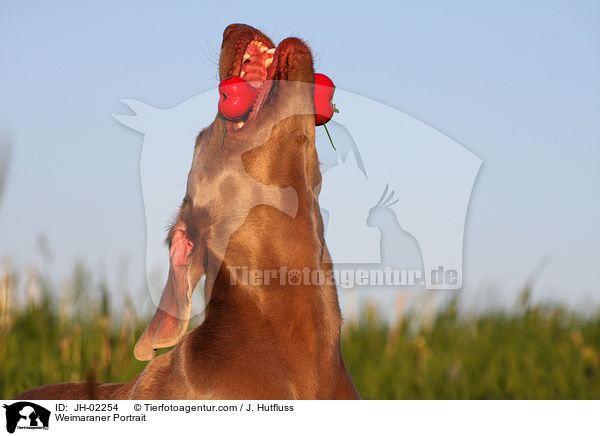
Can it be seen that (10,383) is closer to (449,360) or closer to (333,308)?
(333,308)

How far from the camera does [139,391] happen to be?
9.64 ft

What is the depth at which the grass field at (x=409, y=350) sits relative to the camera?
5.07m

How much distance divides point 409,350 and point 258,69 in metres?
5.08

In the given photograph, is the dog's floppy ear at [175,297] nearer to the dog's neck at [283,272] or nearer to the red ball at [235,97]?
the dog's neck at [283,272]

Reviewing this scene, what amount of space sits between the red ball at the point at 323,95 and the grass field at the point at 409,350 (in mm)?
2050

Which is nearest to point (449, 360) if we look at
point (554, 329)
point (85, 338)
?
point (554, 329)

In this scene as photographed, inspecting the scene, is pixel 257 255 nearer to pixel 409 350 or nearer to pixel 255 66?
pixel 255 66

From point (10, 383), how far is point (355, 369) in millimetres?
3405

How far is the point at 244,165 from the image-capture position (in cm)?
270
